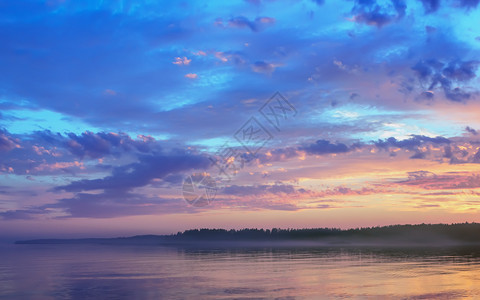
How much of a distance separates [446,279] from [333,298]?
18.0 meters

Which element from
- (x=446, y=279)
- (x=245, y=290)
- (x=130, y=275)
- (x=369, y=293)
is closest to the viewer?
(x=369, y=293)

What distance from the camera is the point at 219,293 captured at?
35.6 m

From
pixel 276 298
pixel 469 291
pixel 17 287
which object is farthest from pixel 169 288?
pixel 469 291

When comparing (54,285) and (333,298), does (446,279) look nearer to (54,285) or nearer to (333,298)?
(333,298)

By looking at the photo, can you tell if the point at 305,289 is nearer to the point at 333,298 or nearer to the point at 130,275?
the point at 333,298

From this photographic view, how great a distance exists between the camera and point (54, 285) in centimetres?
4247

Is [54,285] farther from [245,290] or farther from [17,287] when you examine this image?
[245,290]

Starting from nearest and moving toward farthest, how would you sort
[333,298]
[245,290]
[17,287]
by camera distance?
[333,298], [245,290], [17,287]

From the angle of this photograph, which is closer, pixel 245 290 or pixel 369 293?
pixel 369 293

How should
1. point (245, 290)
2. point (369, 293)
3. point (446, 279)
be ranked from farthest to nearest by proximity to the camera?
point (446, 279) < point (245, 290) < point (369, 293)

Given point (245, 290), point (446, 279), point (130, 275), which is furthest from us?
point (130, 275)

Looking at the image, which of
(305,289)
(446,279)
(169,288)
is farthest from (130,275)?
(446,279)

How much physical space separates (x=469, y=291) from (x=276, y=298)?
1565 centimetres

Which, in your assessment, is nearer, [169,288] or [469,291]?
[469,291]
